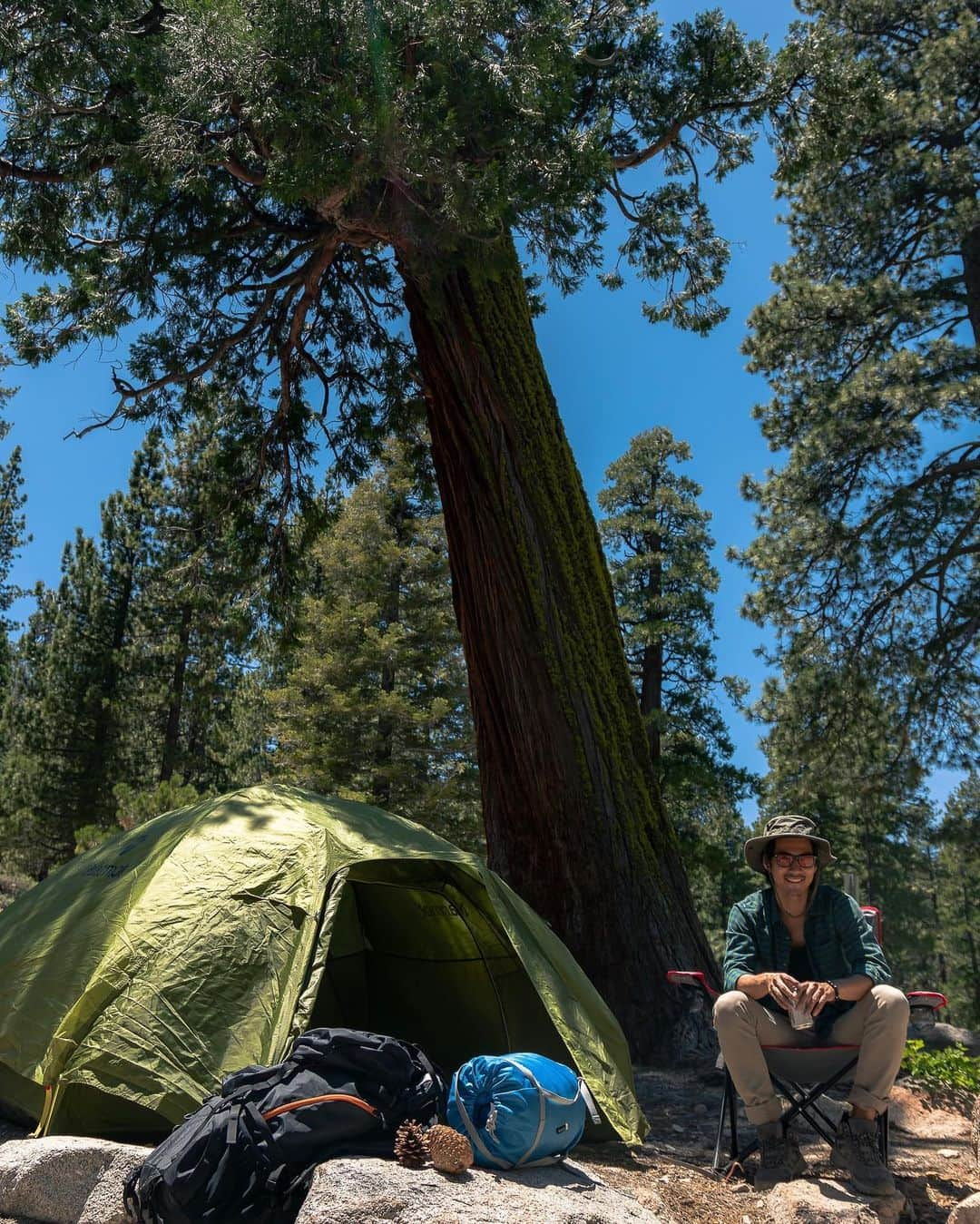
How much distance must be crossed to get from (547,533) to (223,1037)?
414 centimetres

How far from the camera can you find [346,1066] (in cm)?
330

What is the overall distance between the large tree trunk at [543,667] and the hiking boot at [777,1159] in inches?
83.8

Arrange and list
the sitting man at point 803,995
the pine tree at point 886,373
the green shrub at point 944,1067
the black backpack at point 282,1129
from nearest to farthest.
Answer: the black backpack at point 282,1129 < the sitting man at point 803,995 < the green shrub at point 944,1067 < the pine tree at point 886,373

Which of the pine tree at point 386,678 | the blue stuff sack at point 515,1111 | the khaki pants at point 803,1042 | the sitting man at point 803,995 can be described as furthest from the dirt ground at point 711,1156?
the pine tree at point 386,678

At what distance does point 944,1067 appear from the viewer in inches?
222

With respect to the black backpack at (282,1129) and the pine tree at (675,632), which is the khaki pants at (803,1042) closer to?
the black backpack at (282,1129)

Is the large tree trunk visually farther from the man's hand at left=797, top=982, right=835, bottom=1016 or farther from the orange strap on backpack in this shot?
the orange strap on backpack

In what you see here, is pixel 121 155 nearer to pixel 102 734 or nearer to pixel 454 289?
pixel 454 289

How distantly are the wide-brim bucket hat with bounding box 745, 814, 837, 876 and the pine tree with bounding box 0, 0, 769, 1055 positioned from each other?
7.13 ft

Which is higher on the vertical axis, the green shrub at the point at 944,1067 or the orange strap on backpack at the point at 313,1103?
the orange strap on backpack at the point at 313,1103

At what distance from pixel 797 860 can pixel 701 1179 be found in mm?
1307

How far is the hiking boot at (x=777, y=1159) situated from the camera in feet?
11.7

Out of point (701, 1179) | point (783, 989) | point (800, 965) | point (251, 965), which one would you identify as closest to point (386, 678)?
point (251, 965)

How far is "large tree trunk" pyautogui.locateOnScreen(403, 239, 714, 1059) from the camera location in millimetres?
6137
